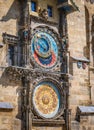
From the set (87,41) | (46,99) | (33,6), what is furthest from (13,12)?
(87,41)

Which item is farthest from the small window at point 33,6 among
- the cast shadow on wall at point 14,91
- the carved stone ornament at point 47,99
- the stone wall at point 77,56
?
the cast shadow on wall at point 14,91

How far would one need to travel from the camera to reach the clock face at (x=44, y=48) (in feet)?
58.1

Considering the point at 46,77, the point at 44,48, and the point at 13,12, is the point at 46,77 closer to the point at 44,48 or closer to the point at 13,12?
the point at 44,48

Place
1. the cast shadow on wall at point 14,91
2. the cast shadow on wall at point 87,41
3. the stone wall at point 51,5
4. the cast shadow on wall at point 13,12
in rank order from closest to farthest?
1. the cast shadow on wall at point 14,91
2. the cast shadow on wall at point 13,12
3. the stone wall at point 51,5
4. the cast shadow on wall at point 87,41

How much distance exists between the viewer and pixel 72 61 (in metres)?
18.9

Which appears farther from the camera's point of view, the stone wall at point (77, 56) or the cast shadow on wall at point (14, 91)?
the stone wall at point (77, 56)

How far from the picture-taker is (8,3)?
17.1 metres

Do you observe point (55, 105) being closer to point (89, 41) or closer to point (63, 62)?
point (63, 62)

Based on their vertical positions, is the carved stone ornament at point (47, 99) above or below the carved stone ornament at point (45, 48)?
below

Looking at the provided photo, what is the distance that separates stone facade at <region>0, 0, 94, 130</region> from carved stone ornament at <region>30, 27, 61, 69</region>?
34 centimetres

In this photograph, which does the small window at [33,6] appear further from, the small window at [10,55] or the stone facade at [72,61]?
the small window at [10,55]

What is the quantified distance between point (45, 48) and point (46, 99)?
217cm

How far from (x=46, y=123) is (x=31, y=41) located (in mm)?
3444

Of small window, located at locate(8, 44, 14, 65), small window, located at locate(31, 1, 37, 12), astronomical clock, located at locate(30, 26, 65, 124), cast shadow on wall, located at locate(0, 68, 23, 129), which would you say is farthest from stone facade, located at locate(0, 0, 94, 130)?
astronomical clock, located at locate(30, 26, 65, 124)
